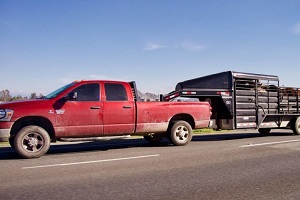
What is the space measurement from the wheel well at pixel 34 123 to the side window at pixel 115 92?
1736 millimetres

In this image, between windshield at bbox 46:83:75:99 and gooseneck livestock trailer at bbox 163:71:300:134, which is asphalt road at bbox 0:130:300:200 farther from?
gooseneck livestock trailer at bbox 163:71:300:134

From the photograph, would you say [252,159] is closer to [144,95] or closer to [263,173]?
[263,173]

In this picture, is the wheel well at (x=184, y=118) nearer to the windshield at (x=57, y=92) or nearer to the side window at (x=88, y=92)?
the side window at (x=88, y=92)

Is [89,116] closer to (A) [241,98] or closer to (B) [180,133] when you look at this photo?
(B) [180,133]

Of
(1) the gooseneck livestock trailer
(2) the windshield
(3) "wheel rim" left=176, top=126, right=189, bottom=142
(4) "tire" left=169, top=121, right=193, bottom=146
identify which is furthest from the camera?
(1) the gooseneck livestock trailer

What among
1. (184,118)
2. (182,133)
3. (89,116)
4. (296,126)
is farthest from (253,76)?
(89,116)

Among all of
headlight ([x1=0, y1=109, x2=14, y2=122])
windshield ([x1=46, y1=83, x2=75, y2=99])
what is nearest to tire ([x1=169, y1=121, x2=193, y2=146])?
windshield ([x1=46, y1=83, x2=75, y2=99])

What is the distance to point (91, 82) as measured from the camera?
28.1 ft

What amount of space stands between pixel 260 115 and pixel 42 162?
8574mm

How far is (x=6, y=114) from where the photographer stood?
741 centimetres

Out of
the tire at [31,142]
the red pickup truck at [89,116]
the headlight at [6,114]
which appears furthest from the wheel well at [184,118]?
the headlight at [6,114]

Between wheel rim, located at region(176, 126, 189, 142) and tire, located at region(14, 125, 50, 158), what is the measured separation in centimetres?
400

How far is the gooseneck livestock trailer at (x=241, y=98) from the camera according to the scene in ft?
37.3

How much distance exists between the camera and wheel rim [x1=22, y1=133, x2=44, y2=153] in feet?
24.9
